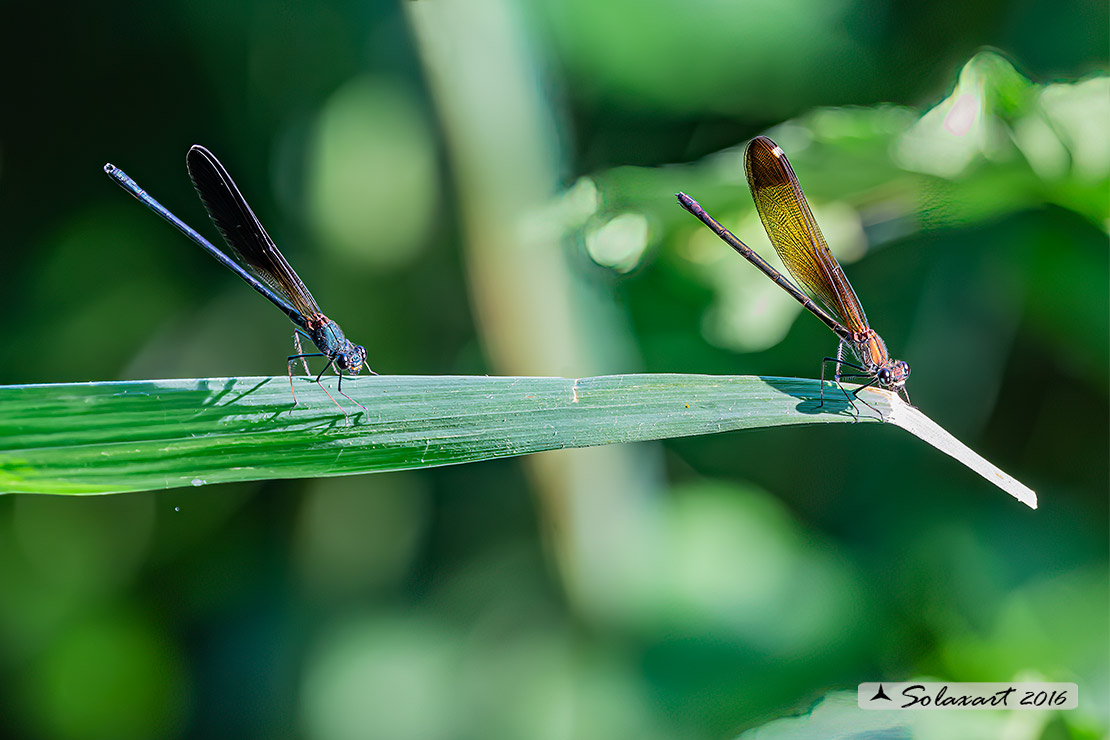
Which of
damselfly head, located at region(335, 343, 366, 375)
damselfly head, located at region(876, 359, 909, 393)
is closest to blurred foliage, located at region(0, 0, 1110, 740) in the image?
damselfly head, located at region(876, 359, 909, 393)

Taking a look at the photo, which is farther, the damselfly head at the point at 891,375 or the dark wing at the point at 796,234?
the dark wing at the point at 796,234

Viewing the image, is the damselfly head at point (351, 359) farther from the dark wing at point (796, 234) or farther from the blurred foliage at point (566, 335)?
the dark wing at point (796, 234)

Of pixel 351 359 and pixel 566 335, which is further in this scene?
pixel 566 335

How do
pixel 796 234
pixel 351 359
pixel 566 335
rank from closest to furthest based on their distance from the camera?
pixel 351 359 < pixel 796 234 < pixel 566 335

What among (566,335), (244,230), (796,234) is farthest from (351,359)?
(796,234)

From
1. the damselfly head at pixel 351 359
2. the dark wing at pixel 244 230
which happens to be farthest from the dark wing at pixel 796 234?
the dark wing at pixel 244 230

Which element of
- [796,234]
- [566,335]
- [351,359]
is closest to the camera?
[351,359]

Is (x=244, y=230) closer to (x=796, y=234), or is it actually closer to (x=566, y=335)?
(x=566, y=335)
